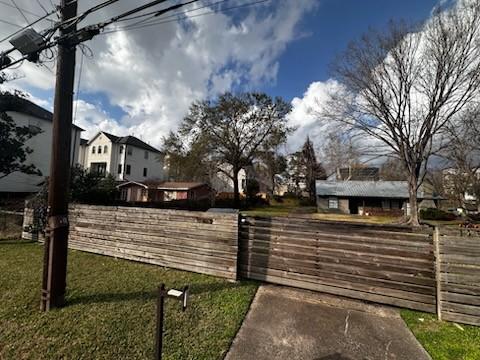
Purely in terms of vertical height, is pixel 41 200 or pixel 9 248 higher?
pixel 41 200

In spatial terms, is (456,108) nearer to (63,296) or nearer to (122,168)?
(63,296)

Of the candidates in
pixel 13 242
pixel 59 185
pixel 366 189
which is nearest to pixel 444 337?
pixel 59 185

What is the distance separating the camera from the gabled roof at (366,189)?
25562 millimetres

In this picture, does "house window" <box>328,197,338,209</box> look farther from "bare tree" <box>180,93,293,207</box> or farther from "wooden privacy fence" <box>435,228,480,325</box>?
"wooden privacy fence" <box>435,228,480,325</box>

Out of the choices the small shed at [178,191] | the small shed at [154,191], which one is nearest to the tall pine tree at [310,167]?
the small shed at [178,191]

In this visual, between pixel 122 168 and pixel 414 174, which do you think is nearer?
pixel 414 174

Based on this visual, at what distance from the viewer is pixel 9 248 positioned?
6133 millimetres

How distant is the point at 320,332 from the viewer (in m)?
2.96

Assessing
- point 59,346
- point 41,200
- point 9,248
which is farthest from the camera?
point 41,200

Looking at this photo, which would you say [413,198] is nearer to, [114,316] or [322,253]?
[322,253]

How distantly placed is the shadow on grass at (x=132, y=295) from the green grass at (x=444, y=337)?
2.68 metres

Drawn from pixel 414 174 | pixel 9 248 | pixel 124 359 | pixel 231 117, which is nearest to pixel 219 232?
pixel 124 359

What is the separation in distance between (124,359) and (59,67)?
13.3 ft

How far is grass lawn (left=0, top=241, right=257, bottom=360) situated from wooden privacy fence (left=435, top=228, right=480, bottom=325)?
2917mm
